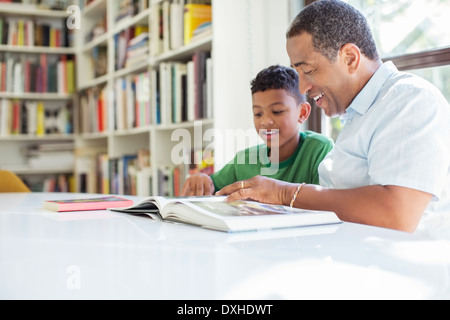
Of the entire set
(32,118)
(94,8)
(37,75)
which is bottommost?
(32,118)

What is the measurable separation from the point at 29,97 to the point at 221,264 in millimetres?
3706

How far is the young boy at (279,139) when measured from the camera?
5.32 feet

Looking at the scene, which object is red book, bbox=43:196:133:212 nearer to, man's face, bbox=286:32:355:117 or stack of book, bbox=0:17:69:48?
man's face, bbox=286:32:355:117

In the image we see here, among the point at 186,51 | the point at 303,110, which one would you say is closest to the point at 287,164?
the point at 303,110

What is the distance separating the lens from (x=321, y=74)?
1250 mm

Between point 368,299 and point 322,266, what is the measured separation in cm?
12

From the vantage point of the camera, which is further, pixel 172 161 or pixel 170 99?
pixel 172 161

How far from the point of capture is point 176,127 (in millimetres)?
2654

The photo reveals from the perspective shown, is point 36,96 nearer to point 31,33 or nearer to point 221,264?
point 31,33

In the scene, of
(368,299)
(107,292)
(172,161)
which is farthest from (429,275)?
(172,161)

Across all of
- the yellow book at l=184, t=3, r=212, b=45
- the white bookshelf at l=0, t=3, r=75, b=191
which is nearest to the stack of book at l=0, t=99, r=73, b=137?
the white bookshelf at l=0, t=3, r=75, b=191
